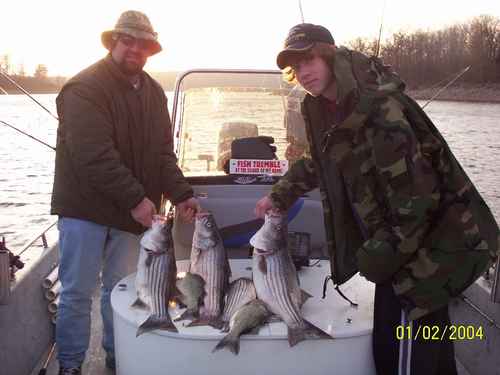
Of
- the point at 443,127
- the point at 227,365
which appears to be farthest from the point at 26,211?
the point at 443,127

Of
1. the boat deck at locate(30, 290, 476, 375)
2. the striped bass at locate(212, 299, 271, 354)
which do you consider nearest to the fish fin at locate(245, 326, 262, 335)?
the striped bass at locate(212, 299, 271, 354)

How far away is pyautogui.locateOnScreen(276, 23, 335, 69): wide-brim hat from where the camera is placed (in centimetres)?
255

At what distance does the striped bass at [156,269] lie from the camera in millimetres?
2988

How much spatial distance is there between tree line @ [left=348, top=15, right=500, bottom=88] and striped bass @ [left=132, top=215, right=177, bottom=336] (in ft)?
9.44

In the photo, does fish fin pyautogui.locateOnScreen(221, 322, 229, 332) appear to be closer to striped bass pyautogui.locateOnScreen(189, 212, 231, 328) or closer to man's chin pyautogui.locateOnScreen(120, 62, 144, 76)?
striped bass pyautogui.locateOnScreen(189, 212, 231, 328)

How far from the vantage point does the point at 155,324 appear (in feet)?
8.93

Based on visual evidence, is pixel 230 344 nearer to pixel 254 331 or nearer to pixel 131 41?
pixel 254 331

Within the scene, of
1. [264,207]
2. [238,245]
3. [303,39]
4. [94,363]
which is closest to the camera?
[303,39]

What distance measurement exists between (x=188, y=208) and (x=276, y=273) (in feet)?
3.14

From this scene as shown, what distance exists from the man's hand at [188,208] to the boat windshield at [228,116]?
2.16 feet

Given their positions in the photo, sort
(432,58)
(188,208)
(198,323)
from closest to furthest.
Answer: (198,323) < (188,208) < (432,58)

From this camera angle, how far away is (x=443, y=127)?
25.2m

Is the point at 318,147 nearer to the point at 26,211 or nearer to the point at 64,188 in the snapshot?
the point at 64,188
